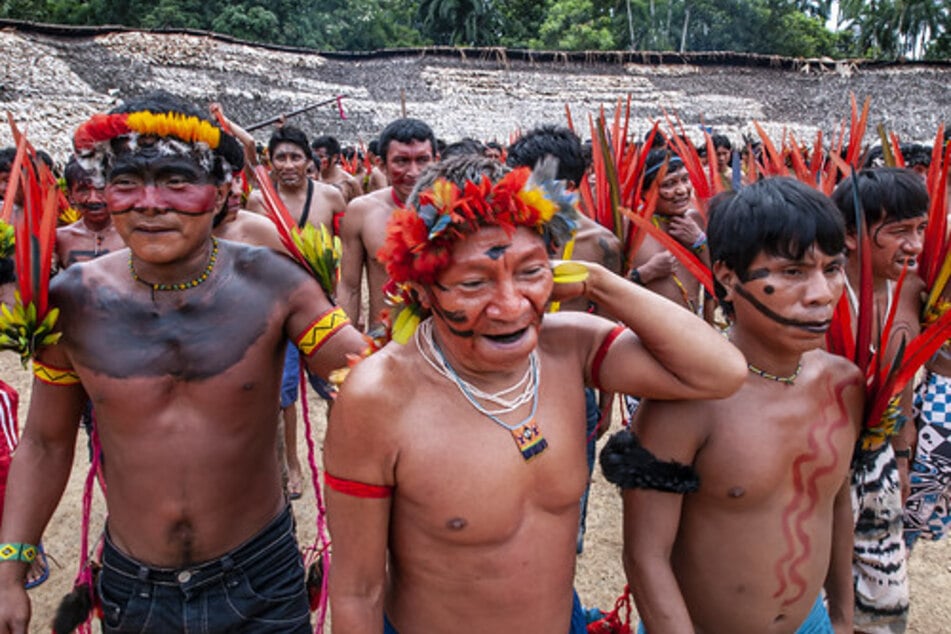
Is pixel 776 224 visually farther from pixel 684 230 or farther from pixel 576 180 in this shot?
pixel 684 230

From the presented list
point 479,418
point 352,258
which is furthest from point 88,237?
point 479,418

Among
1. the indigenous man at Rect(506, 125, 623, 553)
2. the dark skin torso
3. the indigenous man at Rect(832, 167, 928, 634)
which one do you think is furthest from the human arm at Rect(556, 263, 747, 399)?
the indigenous man at Rect(506, 125, 623, 553)

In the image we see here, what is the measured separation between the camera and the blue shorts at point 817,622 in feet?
5.70

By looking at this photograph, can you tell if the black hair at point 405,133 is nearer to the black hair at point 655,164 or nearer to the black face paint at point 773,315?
the black hair at point 655,164

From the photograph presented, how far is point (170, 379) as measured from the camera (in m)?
1.79

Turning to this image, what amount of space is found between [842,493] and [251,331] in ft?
5.59

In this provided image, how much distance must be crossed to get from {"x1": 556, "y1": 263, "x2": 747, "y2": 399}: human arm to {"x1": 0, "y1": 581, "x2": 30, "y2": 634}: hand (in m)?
1.68

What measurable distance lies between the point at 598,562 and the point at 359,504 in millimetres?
2521

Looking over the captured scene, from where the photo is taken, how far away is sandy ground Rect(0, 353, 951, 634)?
3.17 metres

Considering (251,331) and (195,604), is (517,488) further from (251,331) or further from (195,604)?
(195,604)

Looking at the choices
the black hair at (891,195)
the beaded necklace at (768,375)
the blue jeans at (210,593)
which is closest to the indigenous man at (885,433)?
the black hair at (891,195)

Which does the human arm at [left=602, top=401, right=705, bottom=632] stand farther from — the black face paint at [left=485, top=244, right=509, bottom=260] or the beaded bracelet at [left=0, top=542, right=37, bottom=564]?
the beaded bracelet at [left=0, top=542, right=37, bottom=564]

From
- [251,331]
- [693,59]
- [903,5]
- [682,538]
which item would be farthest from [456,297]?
[903,5]

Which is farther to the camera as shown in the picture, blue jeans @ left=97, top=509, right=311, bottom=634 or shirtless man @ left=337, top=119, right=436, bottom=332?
shirtless man @ left=337, top=119, right=436, bottom=332
